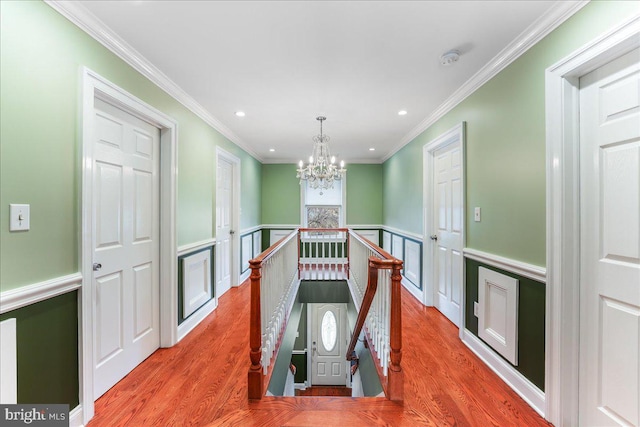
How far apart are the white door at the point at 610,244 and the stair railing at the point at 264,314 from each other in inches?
75.1

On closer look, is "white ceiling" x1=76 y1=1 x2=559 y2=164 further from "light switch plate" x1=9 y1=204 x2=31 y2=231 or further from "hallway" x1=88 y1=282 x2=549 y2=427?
"hallway" x1=88 y1=282 x2=549 y2=427

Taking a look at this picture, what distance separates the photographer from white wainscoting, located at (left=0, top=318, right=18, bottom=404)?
46.9 inches

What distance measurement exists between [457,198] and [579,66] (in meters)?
1.64

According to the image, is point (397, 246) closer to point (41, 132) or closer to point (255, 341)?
point (255, 341)

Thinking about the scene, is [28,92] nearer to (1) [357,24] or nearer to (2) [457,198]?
(1) [357,24]

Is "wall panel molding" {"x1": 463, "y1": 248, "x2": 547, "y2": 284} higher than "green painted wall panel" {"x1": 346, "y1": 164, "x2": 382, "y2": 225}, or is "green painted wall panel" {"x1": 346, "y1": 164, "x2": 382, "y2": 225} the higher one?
"green painted wall panel" {"x1": 346, "y1": 164, "x2": 382, "y2": 225}

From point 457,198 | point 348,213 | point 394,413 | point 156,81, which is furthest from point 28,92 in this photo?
point 348,213

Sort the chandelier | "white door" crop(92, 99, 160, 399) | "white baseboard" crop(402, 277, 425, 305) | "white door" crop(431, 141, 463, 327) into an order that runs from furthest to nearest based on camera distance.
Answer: "white baseboard" crop(402, 277, 425, 305) → the chandelier → "white door" crop(431, 141, 463, 327) → "white door" crop(92, 99, 160, 399)

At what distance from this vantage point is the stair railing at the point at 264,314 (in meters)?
1.75

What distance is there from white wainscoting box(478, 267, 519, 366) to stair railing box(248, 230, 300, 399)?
1781 millimetres

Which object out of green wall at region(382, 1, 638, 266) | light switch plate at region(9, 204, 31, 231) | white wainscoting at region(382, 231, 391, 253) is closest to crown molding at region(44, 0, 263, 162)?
light switch plate at region(9, 204, 31, 231)

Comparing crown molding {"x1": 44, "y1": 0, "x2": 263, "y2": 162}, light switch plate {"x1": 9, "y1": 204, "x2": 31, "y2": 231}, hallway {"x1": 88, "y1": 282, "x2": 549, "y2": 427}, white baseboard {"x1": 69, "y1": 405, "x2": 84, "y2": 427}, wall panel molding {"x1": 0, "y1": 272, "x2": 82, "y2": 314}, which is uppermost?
crown molding {"x1": 44, "y1": 0, "x2": 263, "y2": 162}

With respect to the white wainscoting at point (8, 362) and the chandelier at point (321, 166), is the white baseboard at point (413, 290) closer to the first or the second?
the chandelier at point (321, 166)

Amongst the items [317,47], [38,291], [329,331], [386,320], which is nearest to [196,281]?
[38,291]
